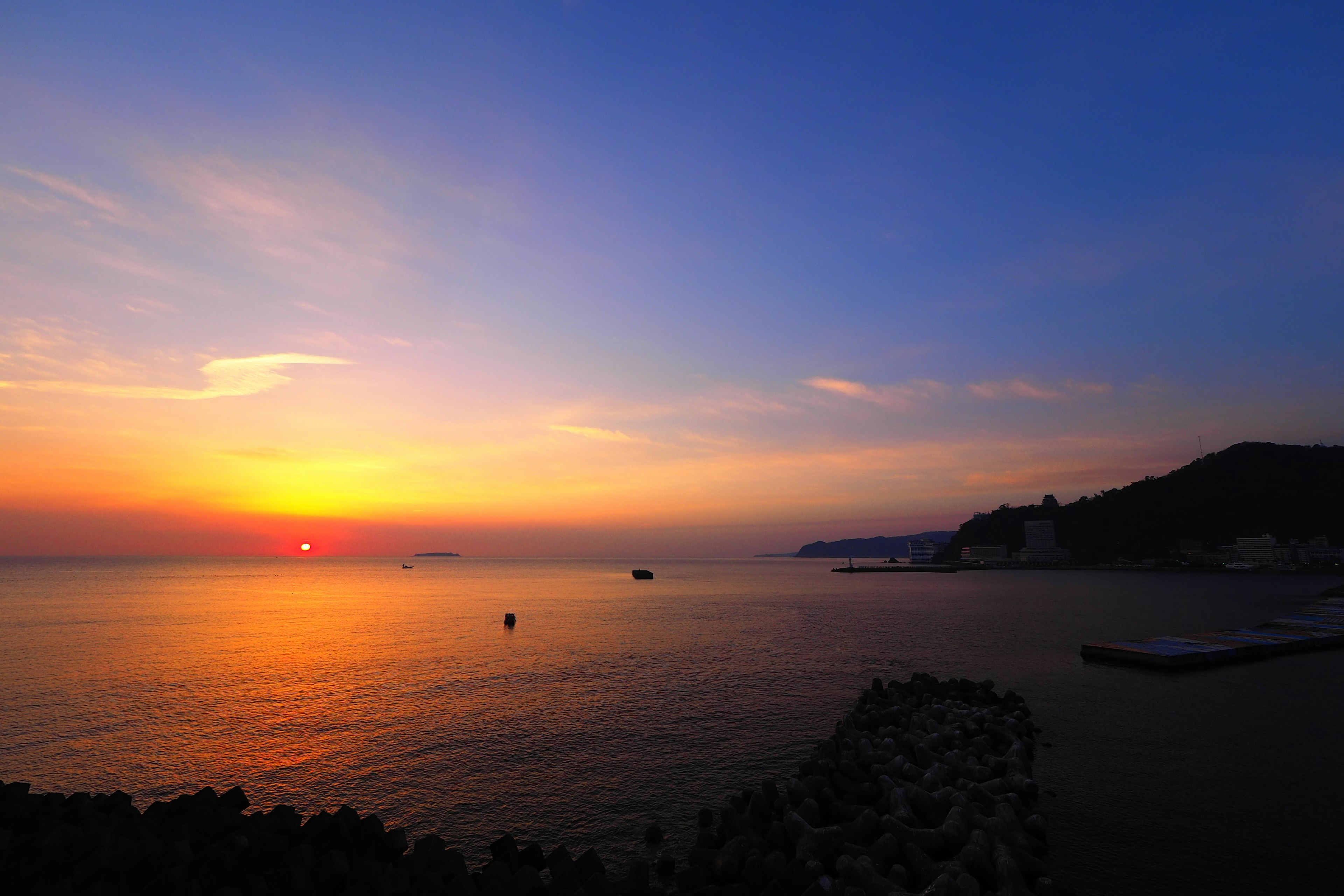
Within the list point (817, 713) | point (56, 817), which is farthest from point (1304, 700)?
point (56, 817)

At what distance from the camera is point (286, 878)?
10500 mm

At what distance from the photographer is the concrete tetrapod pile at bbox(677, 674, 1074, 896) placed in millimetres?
11219

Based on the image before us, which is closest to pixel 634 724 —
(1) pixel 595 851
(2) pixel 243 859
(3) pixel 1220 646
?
(1) pixel 595 851

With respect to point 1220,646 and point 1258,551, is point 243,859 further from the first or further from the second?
point 1258,551

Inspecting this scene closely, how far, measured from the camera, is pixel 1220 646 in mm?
38750

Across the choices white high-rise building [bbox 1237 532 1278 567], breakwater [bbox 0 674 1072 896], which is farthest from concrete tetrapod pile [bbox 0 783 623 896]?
white high-rise building [bbox 1237 532 1278 567]

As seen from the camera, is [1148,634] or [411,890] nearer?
[411,890]

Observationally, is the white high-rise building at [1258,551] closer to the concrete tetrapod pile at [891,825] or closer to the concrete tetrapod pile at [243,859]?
the concrete tetrapod pile at [891,825]

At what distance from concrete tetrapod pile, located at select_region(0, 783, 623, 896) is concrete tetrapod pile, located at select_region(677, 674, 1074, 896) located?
2.60 meters

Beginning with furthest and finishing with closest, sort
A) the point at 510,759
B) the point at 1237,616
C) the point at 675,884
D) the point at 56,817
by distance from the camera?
the point at 1237,616
the point at 510,759
the point at 56,817
the point at 675,884

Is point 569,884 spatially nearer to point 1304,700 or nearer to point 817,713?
point 817,713

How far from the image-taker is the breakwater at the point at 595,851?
35.1 feet

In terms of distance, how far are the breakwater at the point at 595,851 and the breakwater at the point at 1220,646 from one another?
2676 cm

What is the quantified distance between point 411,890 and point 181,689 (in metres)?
33.5
